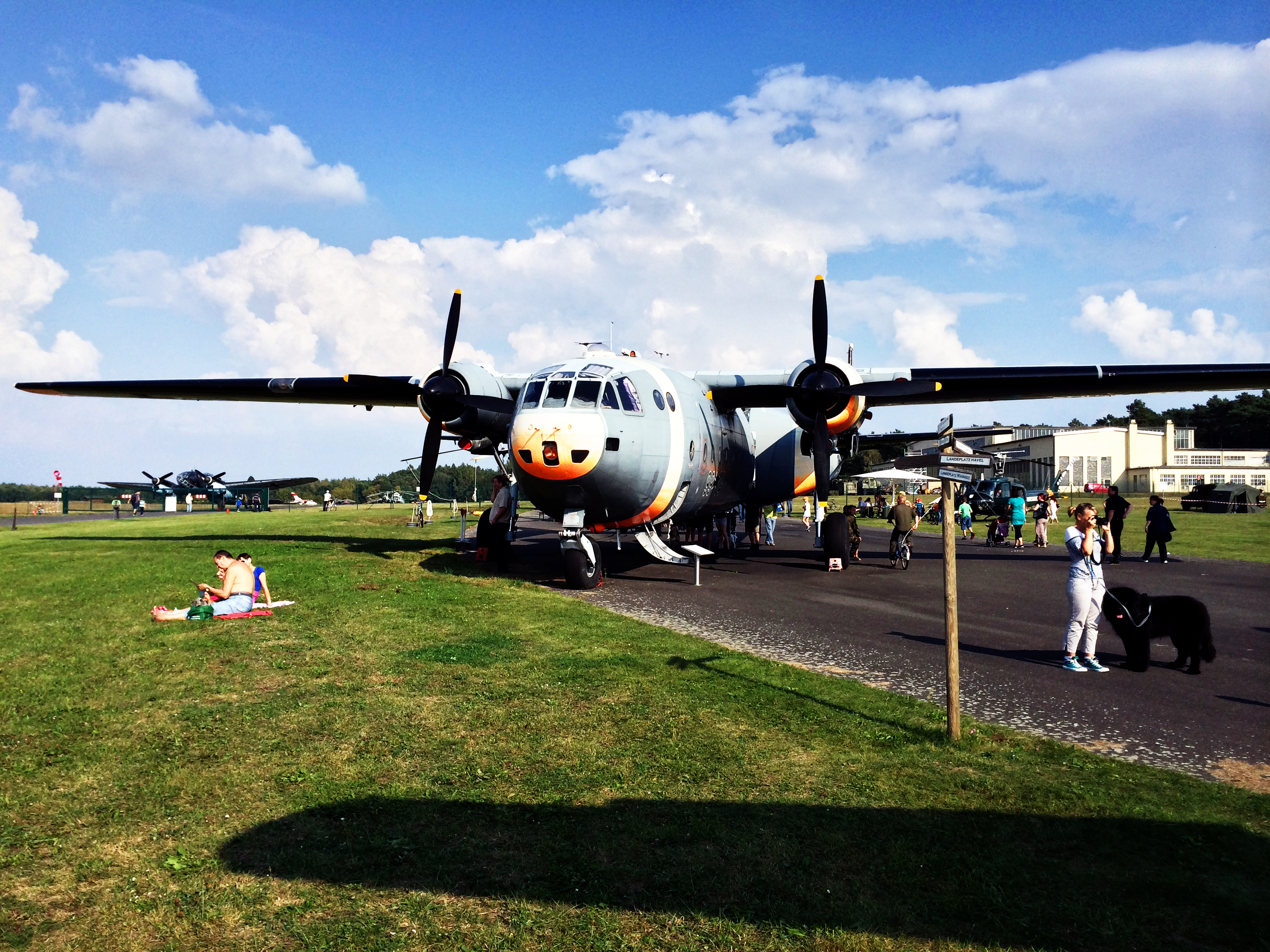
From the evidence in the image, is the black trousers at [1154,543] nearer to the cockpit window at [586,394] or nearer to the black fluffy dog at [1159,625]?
the black fluffy dog at [1159,625]

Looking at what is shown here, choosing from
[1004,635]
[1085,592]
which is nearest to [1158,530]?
[1004,635]

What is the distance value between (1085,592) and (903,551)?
10228mm

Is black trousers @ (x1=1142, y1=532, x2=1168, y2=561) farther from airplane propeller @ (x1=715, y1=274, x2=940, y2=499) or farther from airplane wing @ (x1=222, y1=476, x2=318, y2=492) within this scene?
airplane wing @ (x1=222, y1=476, x2=318, y2=492)

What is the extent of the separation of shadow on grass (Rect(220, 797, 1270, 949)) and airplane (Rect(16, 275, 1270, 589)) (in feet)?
28.4

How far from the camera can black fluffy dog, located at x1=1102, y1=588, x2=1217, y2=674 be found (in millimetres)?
8352

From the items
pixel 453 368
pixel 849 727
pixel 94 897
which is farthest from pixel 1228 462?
pixel 94 897

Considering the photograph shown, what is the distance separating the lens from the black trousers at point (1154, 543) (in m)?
19.5

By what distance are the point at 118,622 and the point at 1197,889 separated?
1166cm

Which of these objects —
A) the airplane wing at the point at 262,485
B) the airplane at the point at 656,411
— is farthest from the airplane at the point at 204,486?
the airplane at the point at 656,411

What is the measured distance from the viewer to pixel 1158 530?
19.5 metres

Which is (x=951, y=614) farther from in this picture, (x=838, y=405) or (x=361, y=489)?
(x=361, y=489)

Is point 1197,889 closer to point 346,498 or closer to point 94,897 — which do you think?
point 94,897

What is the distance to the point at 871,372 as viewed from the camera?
61.9 feet

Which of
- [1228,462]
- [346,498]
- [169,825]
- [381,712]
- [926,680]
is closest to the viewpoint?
[169,825]
